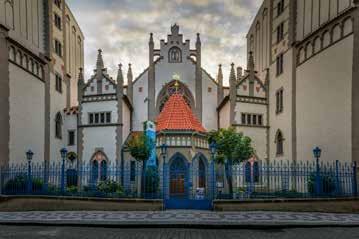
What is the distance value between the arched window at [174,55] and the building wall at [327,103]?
40.3 ft

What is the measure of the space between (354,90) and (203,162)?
12.4 m

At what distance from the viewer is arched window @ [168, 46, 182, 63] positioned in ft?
134

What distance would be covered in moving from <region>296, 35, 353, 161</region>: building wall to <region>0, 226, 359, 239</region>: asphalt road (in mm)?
11547

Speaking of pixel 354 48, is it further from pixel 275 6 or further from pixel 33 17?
pixel 33 17

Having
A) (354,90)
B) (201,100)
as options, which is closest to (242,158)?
(354,90)

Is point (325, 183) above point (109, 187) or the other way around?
above

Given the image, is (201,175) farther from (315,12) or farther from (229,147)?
(315,12)

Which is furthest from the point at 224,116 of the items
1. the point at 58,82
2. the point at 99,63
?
the point at 58,82

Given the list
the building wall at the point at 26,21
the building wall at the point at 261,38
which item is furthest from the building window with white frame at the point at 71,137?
the building wall at the point at 261,38

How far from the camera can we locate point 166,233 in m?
13.8

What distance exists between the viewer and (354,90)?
2425 cm

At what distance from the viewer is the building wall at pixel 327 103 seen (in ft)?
82.6

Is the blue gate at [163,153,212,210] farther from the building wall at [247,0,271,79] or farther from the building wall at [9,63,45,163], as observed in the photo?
the building wall at [247,0,271,79]

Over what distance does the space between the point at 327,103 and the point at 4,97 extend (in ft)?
64.5
